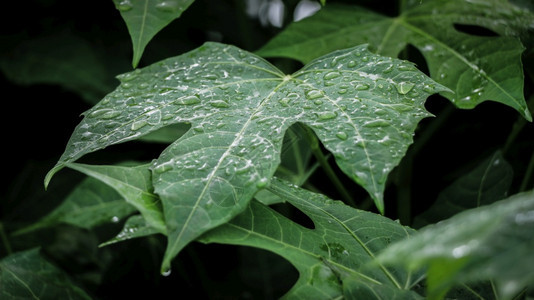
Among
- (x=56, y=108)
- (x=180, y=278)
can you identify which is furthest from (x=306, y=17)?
(x=56, y=108)

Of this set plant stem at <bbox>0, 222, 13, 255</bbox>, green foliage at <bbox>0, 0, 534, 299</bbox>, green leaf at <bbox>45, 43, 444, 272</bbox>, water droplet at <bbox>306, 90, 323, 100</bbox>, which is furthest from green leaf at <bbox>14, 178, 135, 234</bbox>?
water droplet at <bbox>306, 90, 323, 100</bbox>

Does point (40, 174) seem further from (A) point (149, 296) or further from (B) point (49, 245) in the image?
(A) point (149, 296)

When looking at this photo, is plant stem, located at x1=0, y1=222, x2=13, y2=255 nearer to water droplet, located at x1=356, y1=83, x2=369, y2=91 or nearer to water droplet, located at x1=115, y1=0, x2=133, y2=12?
water droplet, located at x1=115, y1=0, x2=133, y2=12

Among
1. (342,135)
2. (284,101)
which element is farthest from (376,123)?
(284,101)

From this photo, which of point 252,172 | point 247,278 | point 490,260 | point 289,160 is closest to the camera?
point 490,260

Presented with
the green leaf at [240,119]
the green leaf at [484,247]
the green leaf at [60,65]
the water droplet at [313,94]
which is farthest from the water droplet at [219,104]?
the green leaf at [60,65]

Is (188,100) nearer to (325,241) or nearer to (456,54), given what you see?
(325,241)
